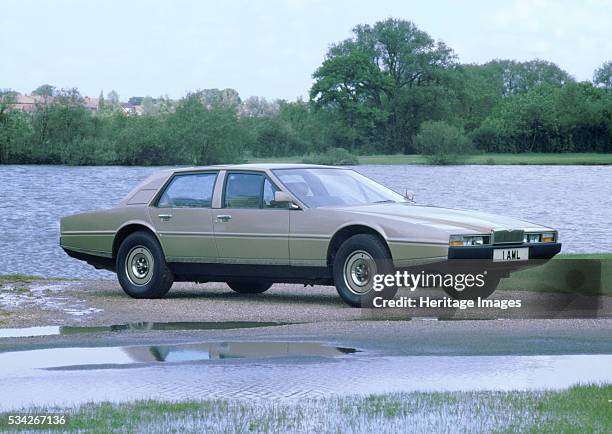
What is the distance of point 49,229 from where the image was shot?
43875 mm

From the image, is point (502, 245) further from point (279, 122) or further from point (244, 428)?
point (279, 122)

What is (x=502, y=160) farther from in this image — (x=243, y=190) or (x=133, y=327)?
(x=133, y=327)

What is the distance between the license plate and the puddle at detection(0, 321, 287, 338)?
247 centimetres

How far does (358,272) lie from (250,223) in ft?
5.36

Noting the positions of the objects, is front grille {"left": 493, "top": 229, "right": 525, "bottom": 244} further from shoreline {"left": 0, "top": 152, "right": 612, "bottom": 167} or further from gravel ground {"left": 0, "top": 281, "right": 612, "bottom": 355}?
shoreline {"left": 0, "top": 152, "right": 612, "bottom": 167}

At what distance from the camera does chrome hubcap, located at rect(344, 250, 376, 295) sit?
13.0m

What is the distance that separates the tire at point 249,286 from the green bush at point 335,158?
82.5 meters

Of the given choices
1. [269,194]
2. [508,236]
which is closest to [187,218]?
[269,194]

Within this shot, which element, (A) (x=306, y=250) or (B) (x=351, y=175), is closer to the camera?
(A) (x=306, y=250)

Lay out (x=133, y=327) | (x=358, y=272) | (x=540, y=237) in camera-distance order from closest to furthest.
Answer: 1. (x=133, y=327)
2. (x=358, y=272)
3. (x=540, y=237)


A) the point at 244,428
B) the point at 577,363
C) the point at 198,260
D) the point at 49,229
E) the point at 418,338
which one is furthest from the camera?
the point at 49,229

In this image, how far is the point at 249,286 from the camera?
15773mm

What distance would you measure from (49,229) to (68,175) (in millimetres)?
39344

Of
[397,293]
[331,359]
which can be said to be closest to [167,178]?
[397,293]
